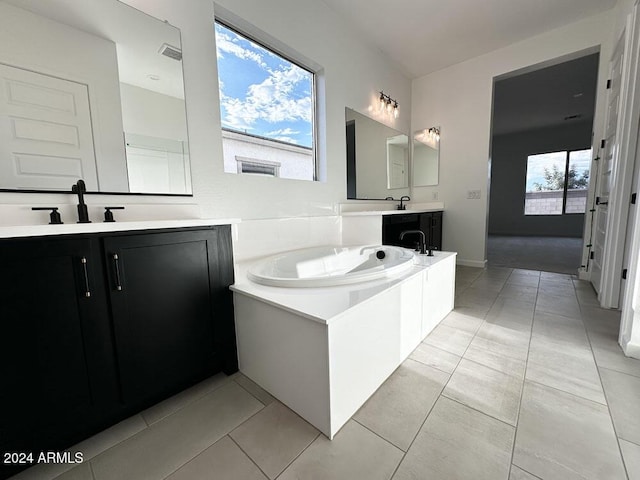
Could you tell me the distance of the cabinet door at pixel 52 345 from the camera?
0.84 metres

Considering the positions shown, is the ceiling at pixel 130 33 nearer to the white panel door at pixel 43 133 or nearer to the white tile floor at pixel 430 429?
the white panel door at pixel 43 133

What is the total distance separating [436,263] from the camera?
185 centimetres

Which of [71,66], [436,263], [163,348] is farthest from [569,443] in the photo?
[71,66]

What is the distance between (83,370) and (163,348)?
Answer: 0.27m

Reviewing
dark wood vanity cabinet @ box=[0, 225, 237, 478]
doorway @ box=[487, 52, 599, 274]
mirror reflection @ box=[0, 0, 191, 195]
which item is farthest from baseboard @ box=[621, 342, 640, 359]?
mirror reflection @ box=[0, 0, 191, 195]

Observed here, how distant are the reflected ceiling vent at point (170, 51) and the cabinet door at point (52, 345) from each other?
1.22m

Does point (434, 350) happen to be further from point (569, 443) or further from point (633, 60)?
point (633, 60)

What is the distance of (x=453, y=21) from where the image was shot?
→ 8.93ft

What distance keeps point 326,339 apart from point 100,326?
896 millimetres

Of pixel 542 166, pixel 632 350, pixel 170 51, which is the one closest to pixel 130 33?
pixel 170 51

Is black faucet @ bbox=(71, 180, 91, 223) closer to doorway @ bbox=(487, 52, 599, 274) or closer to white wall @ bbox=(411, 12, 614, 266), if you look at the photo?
white wall @ bbox=(411, 12, 614, 266)

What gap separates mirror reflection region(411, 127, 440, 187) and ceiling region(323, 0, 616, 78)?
40.1 inches

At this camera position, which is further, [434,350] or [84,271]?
[434,350]

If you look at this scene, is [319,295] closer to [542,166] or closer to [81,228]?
[81,228]
